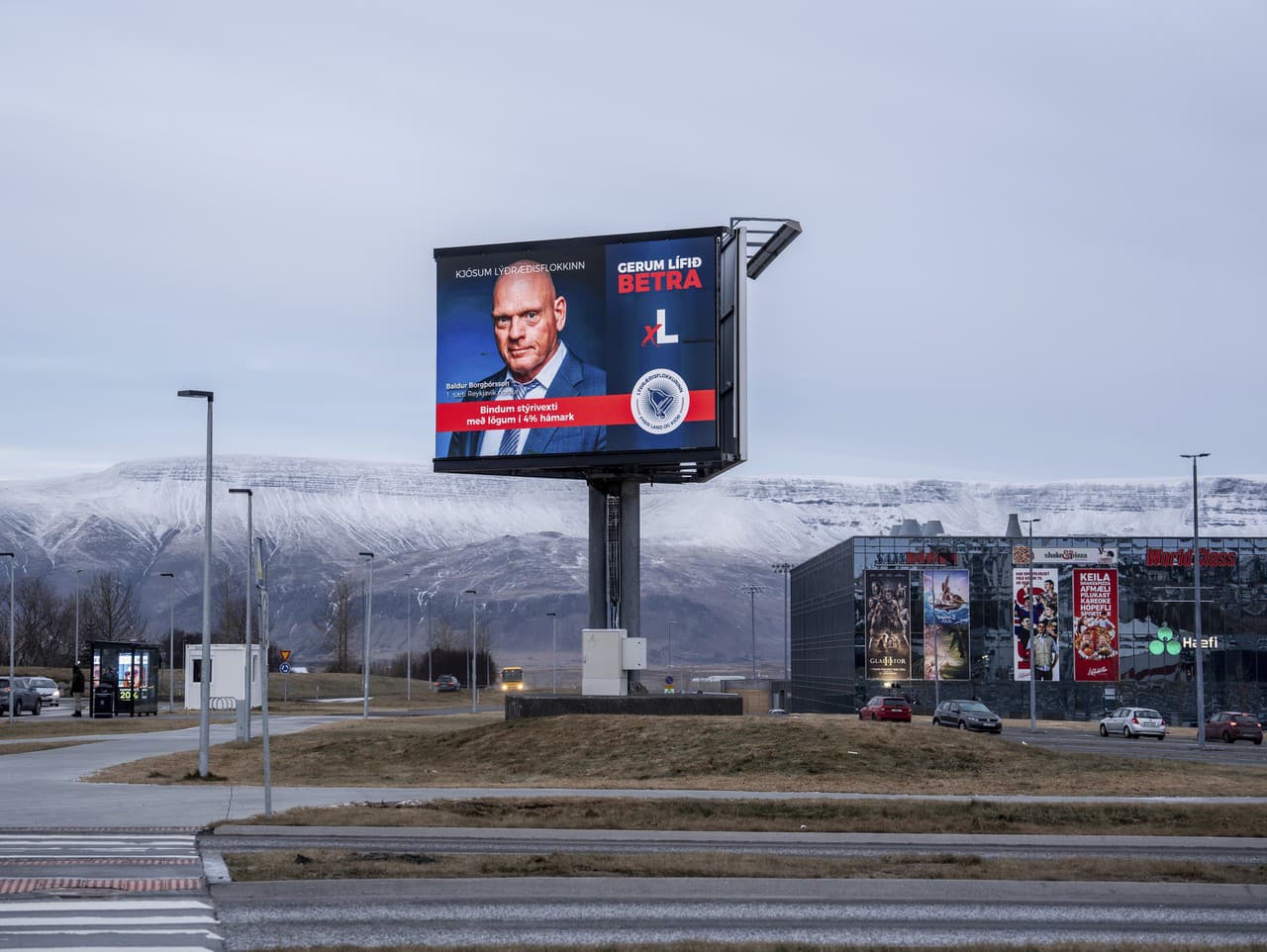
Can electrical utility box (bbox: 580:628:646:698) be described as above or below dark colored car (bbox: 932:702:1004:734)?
above

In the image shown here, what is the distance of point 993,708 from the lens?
358 feet

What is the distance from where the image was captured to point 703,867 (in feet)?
62.6

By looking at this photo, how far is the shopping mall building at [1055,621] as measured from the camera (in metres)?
110

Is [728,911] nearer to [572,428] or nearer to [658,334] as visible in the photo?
[572,428]

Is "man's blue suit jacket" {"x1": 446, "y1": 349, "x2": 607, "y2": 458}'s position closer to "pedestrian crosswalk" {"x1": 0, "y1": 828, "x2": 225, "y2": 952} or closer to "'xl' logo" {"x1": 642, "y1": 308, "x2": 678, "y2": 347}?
"'xl' logo" {"x1": 642, "y1": 308, "x2": 678, "y2": 347}

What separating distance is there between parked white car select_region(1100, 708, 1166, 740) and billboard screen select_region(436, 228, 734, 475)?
3647cm

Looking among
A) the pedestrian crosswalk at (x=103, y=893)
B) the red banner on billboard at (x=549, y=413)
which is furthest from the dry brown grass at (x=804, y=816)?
the red banner on billboard at (x=549, y=413)

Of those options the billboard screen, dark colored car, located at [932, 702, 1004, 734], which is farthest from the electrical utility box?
dark colored car, located at [932, 702, 1004, 734]

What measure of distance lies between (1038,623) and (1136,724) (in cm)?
4072

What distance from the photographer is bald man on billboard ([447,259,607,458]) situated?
44.9 meters

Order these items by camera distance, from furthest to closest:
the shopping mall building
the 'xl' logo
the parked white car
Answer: the shopping mall building, the parked white car, the 'xl' logo

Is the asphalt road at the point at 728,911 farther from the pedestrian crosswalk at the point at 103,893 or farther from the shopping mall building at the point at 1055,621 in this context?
the shopping mall building at the point at 1055,621

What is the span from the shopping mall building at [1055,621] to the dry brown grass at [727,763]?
69.6 m

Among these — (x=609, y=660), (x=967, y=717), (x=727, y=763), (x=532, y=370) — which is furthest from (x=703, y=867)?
(x=967, y=717)
